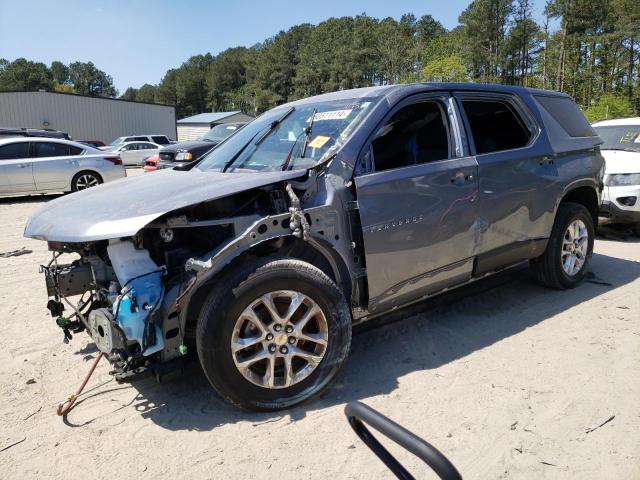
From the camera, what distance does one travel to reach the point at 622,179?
7.04 metres

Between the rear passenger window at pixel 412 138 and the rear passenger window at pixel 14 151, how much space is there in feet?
37.2

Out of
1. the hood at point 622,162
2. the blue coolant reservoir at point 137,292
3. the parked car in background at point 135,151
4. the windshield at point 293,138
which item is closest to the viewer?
the blue coolant reservoir at point 137,292

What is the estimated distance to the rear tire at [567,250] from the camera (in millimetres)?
4656

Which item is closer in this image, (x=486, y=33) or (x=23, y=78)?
(x=486, y=33)

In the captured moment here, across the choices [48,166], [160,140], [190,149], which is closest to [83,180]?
[48,166]

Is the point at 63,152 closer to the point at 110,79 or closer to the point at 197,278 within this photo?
the point at 197,278

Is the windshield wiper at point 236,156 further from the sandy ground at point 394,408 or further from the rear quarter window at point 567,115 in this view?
the rear quarter window at point 567,115

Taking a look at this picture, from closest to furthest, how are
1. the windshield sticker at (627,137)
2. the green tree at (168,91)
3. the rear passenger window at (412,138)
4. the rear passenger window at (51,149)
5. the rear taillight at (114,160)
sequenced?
1. the rear passenger window at (412,138)
2. the windshield sticker at (627,137)
3. the rear passenger window at (51,149)
4. the rear taillight at (114,160)
5. the green tree at (168,91)

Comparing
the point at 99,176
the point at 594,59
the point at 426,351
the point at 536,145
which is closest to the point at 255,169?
the point at 426,351

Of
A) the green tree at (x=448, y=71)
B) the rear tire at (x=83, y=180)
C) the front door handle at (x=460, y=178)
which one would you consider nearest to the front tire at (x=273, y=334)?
the front door handle at (x=460, y=178)

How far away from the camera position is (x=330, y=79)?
7688cm

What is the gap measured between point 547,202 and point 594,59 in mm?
47177

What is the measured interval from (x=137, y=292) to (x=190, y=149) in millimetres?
9827

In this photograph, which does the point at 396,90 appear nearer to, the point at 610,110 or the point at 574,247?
the point at 574,247
